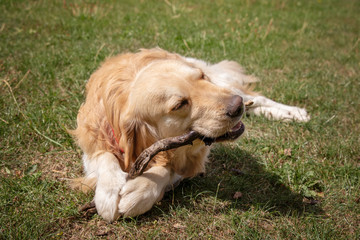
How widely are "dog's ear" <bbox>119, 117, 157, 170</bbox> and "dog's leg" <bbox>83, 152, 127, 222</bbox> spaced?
116mm

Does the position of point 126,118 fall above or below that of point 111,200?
above

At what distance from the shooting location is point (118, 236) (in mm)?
2109

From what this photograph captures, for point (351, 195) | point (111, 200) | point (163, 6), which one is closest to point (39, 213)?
point (111, 200)

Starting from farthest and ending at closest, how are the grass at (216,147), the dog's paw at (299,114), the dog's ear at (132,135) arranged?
the dog's paw at (299,114)
the dog's ear at (132,135)
the grass at (216,147)

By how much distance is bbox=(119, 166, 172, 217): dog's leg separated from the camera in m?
2.13

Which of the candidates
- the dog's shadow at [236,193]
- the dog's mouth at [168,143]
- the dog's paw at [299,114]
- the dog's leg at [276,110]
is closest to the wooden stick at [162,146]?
the dog's mouth at [168,143]

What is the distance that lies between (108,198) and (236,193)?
108 centimetres

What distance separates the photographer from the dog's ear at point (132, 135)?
236cm

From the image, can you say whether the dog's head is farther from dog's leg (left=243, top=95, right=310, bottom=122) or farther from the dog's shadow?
dog's leg (left=243, top=95, right=310, bottom=122)

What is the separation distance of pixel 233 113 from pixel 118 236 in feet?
3.87

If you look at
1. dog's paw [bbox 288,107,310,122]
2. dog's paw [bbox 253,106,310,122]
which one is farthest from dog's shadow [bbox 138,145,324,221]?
dog's paw [bbox 288,107,310,122]

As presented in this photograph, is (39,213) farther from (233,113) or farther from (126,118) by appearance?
(233,113)

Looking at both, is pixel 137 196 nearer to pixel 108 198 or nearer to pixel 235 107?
pixel 108 198

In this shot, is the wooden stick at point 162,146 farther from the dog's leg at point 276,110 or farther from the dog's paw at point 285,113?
the dog's paw at point 285,113
